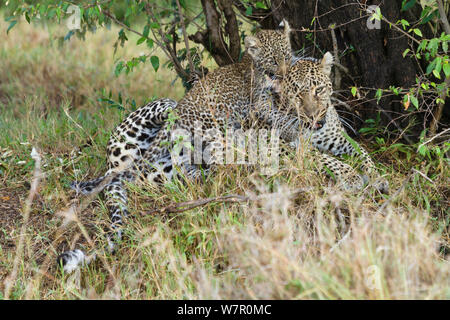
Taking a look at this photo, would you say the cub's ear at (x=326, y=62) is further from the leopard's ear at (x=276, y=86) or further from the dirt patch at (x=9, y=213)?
the dirt patch at (x=9, y=213)

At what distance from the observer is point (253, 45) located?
21.7ft

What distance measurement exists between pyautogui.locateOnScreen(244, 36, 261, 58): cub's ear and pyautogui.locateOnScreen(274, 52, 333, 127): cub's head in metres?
0.61

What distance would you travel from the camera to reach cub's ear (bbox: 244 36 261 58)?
661cm

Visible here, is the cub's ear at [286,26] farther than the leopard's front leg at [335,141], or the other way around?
the cub's ear at [286,26]

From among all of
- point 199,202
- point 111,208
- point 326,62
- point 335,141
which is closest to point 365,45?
point 326,62

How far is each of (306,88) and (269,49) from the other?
891 millimetres

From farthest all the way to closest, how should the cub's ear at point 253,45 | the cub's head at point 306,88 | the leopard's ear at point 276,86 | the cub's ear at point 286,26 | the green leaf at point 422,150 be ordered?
the cub's ear at point 286,26, the cub's ear at point 253,45, the leopard's ear at point 276,86, the cub's head at point 306,88, the green leaf at point 422,150

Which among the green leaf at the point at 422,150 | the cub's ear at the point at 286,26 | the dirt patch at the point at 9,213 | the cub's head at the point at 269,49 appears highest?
the cub's ear at the point at 286,26

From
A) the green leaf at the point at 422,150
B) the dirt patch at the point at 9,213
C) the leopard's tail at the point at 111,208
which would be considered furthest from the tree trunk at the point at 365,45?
the dirt patch at the point at 9,213

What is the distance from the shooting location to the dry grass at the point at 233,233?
11.5ft

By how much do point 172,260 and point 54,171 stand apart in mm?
2499

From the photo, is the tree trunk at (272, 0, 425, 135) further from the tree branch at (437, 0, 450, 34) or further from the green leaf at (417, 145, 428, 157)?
the green leaf at (417, 145, 428, 157)

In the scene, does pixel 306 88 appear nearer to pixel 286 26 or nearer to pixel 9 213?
pixel 286 26

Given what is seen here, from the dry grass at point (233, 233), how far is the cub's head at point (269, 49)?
1.20 meters
